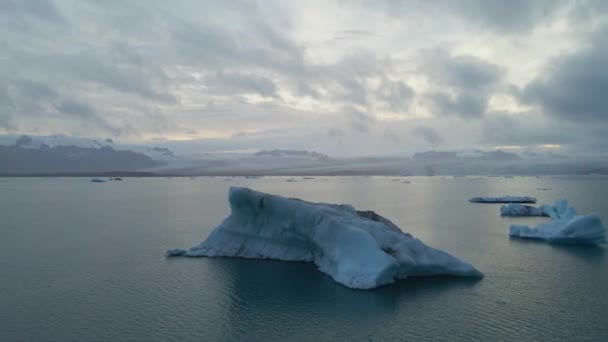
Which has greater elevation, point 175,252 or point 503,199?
point 503,199

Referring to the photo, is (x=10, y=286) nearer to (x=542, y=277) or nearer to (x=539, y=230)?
(x=542, y=277)

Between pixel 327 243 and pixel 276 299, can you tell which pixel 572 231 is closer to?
pixel 327 243

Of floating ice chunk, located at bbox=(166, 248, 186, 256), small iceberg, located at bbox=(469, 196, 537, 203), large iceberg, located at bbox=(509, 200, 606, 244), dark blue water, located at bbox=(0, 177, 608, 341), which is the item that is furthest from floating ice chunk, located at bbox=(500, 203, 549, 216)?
floating ice chunk, located at bbox=(166, 248, 186, 256)

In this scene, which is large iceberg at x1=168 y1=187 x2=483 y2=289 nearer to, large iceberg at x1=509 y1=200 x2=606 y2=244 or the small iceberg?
large iceberg at x1=509 y1=200 x2=606 y2=244

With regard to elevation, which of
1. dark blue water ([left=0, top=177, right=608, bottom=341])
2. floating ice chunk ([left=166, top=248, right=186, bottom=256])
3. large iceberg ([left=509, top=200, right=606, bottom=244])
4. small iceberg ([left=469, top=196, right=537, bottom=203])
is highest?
small iceberg ([left=469, top=196, right=537, bottom=203])

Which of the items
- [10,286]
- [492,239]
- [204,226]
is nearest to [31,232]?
[204,226]

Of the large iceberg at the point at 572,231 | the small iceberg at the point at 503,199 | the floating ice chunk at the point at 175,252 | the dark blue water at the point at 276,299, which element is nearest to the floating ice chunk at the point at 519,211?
the small iceberg at the point at 503,199

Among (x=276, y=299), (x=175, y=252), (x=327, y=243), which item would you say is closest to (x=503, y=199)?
(x=327, y=243)

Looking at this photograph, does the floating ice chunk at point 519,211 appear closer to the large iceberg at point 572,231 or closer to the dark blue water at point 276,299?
the large iceberg at point 572,231
